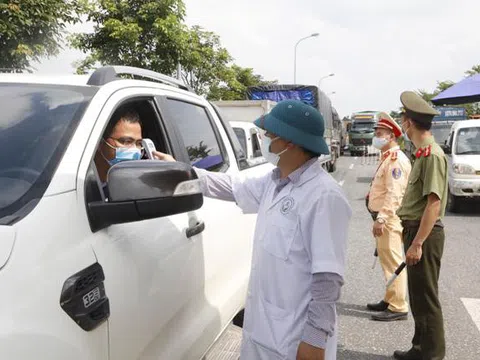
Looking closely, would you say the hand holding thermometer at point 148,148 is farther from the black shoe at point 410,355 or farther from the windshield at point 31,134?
the black shoe at point 410,355

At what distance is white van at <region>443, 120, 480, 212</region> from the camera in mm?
9680

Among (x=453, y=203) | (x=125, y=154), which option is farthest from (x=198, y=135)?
(x=453, y=203)

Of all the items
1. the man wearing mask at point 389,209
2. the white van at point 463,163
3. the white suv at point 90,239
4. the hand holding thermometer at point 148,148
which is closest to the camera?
the white suv at point 90,239

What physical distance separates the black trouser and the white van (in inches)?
273

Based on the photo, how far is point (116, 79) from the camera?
2154 mm

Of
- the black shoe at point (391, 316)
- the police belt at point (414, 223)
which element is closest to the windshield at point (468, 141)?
the black shoe at point (391, 316)

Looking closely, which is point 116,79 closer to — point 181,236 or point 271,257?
point 181,236

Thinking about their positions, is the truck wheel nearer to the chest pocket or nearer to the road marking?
the road marking

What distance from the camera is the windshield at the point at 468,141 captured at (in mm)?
10445

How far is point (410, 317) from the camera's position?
4539 mm

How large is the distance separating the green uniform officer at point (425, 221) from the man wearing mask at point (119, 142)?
78.2 inches

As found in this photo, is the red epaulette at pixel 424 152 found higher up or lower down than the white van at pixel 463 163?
higher up

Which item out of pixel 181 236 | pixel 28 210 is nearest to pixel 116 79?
pixel 181 236

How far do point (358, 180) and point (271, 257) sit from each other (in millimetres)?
15637
